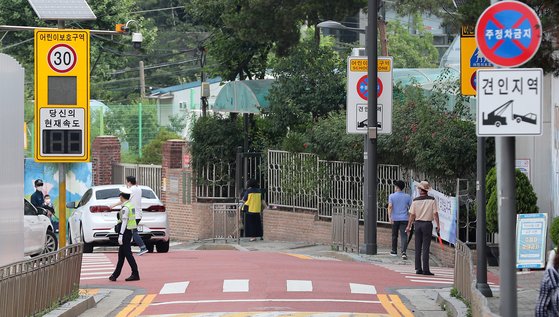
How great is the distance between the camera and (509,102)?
432 inches

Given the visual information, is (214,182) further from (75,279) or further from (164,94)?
(164,94)

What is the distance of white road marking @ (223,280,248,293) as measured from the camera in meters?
18.5

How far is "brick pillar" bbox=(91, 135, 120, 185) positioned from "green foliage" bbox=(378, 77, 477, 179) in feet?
65.1

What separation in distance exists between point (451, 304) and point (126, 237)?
20.8ft

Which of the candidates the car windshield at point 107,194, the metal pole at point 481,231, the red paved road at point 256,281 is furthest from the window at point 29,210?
the metal pole at point 481,231

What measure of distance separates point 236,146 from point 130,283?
18.2 m

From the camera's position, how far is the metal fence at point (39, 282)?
12.9 metres

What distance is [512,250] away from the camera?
36.7ft

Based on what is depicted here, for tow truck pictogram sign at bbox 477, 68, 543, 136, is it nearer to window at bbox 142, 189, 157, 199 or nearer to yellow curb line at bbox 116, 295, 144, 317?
yellow curb line at bbox 116, 295, 144, 317

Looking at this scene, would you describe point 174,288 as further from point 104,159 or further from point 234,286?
point 104,159

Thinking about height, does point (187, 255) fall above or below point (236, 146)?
below

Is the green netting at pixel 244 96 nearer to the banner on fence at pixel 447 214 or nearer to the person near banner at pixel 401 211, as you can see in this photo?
the person near banner at pixel 401 211

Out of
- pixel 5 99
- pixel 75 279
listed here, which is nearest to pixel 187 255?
pixel 75 279

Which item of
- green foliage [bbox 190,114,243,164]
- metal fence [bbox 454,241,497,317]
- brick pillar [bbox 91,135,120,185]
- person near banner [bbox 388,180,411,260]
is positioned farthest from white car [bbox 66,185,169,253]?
brick pillar [bbox 91,135,120,185]
